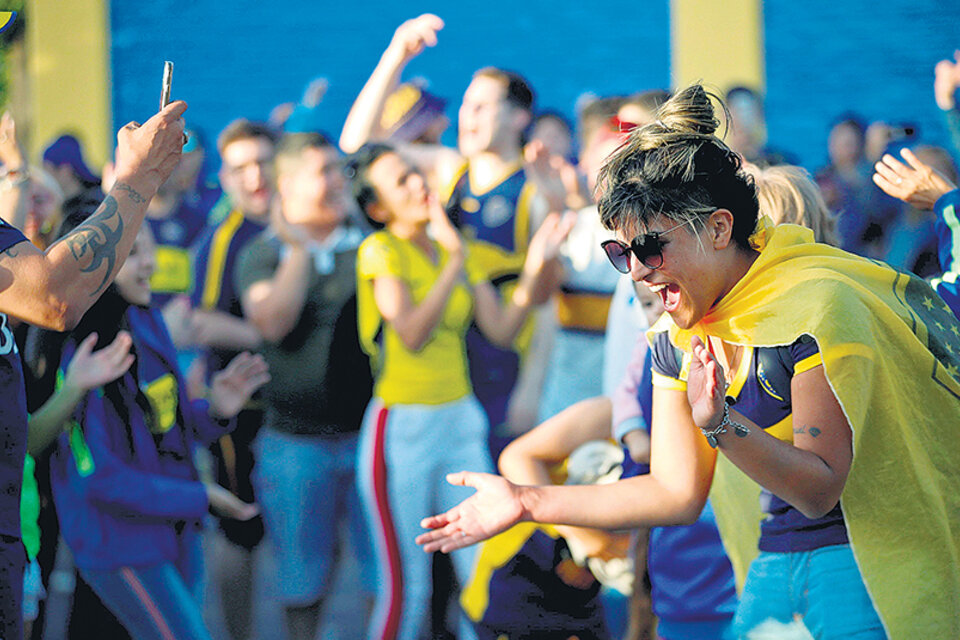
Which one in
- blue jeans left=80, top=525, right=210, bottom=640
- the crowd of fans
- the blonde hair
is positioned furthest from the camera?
blue jeans left=80, top=525, right=210, bottom=640

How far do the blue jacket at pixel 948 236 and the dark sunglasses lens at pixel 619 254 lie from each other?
3.46ft

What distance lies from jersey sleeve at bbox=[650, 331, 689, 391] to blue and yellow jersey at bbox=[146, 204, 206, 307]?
4.42 meters

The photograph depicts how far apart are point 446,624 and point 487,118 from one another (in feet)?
7.40

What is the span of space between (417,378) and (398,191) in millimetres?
782

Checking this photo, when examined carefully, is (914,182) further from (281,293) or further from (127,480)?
(281,293)

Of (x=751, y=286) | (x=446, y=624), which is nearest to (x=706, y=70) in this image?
(x=446, y=624)

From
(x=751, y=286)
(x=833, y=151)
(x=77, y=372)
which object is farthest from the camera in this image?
(x=833, y=151)

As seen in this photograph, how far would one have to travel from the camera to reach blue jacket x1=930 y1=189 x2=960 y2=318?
283 cm

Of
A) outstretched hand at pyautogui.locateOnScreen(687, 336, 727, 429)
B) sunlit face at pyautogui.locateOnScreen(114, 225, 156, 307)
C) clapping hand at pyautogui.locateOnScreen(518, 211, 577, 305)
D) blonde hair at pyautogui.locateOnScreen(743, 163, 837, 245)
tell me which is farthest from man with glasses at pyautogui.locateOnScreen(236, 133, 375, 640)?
outstretched hand at pyautogui.locateOnScreen(687, 336, 727, 429)

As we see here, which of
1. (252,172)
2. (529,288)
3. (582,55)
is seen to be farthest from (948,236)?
(582,55)

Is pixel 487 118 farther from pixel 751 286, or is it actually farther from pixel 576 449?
pixel 751 286

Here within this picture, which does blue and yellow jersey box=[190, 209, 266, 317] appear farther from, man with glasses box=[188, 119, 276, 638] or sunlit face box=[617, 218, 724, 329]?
sunlit face box=[617, 218, 724, 329]

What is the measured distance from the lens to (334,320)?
4.66 metres

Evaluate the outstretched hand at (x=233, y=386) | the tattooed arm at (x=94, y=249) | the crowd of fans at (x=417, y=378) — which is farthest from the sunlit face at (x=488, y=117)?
the tattooed arm at (x=94, y=249)
